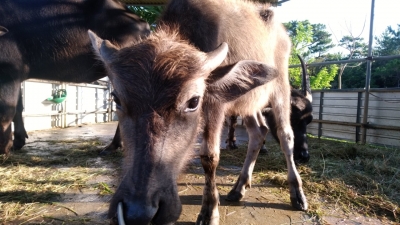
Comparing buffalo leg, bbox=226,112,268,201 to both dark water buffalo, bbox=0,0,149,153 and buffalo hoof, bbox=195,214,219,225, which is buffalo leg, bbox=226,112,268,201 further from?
dark water buffalo, bbox=0,0,149,153

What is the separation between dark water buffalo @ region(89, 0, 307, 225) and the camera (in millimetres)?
1727

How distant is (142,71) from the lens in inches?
76.4

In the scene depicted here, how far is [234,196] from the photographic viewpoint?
3502mm

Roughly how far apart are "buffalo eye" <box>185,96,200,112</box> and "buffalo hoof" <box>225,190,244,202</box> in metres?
1.78

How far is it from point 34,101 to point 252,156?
8.80 metres

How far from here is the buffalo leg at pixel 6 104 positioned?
14.0ft

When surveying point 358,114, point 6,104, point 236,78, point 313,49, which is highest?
point 313,49

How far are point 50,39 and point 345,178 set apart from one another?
5053 millimetres

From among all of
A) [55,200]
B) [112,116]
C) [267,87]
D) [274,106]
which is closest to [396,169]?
[274,106]

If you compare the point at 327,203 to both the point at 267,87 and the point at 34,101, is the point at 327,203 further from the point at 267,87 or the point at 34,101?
the point at 34,101

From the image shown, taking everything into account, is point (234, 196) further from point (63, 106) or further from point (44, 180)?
point (63, 106)

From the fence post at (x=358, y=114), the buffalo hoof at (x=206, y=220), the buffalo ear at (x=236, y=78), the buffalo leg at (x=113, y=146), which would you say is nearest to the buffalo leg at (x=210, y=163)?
the buffalo hoof at (x=206, y=220)

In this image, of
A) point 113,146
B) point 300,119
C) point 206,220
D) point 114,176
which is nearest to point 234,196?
point 206,220

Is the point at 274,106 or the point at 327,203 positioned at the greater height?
the point at 274,106
